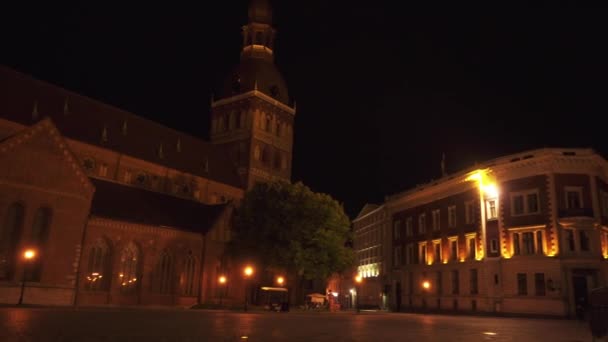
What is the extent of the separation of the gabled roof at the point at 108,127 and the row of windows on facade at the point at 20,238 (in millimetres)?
12055

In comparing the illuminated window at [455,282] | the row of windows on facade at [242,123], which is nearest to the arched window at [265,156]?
the row of windows on facade at [242,123]

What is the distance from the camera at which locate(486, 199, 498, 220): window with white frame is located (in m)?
46.7

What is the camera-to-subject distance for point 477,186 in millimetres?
48969

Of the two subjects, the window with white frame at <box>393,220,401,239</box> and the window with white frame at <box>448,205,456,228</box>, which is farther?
the window with white frame at <box>393,220,401,239</box>

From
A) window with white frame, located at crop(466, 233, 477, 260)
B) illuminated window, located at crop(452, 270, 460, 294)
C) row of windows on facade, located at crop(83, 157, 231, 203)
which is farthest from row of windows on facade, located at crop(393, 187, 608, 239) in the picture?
row of windows on facade, located at crop(83, 157, 231, 203)

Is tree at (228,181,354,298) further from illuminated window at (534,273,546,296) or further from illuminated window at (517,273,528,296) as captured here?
illuminated window at (534,273,546,296)

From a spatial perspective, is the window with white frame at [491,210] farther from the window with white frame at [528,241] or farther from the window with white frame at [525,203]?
the window with white frame at [528,241]

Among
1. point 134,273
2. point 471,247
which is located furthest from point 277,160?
point 134,273

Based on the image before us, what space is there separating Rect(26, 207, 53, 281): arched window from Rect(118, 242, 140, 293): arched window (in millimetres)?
6610

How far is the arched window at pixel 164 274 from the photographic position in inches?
1716

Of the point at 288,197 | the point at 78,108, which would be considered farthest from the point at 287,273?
the point at 78,108

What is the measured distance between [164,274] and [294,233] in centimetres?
1204

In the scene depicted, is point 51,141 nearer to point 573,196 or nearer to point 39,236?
point 39,236

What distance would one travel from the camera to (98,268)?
1583 inches
